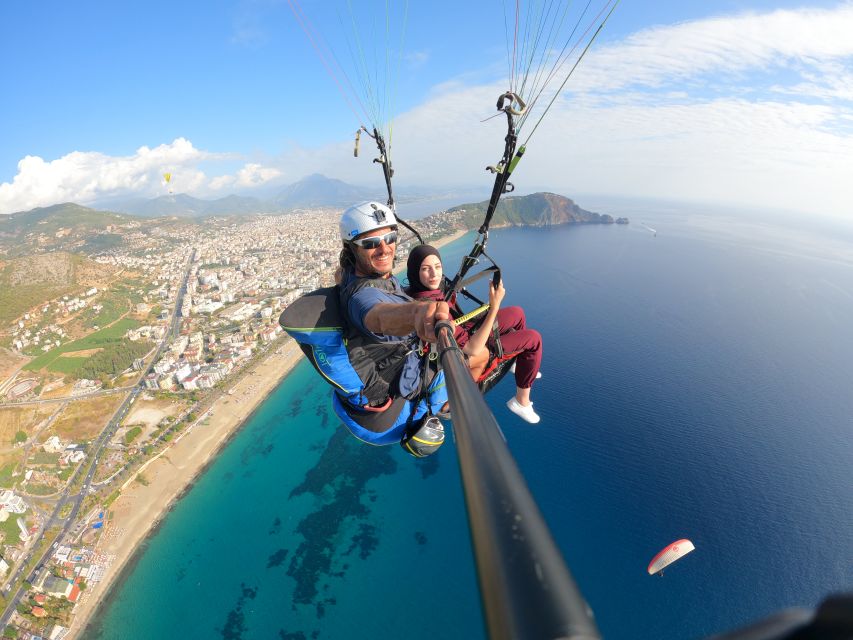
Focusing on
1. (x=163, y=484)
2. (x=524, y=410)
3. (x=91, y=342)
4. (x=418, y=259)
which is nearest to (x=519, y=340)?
(x=524, y=410)

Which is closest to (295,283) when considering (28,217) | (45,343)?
(45,343)

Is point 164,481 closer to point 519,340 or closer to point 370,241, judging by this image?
point 519,340

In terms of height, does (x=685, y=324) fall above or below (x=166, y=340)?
below

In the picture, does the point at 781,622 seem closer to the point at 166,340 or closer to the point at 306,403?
the point at 306,403

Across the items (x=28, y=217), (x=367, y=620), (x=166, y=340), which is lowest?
(x=367, y=620)

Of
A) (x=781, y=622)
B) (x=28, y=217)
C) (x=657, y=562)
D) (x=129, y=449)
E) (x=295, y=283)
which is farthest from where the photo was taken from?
(x=28, y=217)

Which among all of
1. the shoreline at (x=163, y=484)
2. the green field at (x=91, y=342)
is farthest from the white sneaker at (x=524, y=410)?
the green field at (x=91, y=342)

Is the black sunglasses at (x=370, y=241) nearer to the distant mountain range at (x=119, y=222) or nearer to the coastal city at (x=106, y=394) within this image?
the coastal city at (x=106, y=394)
